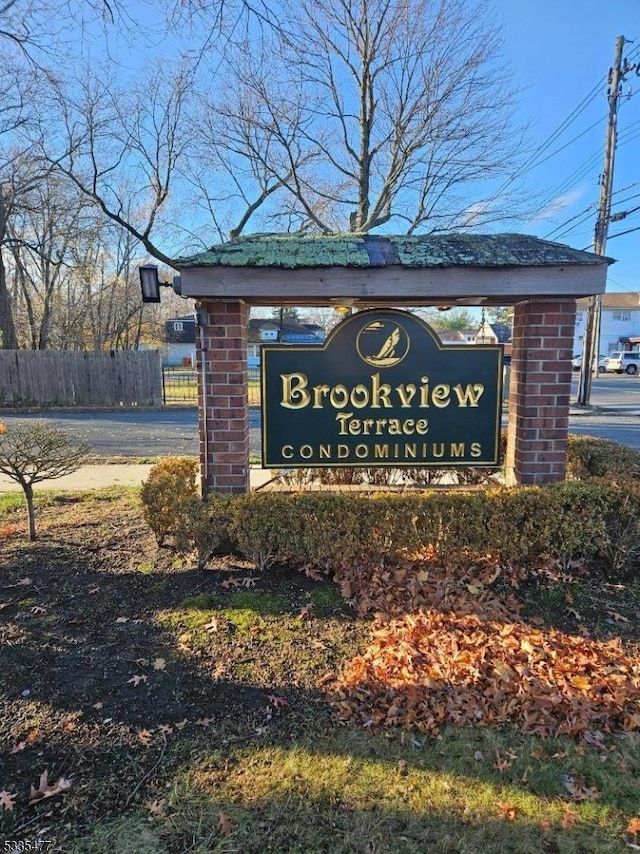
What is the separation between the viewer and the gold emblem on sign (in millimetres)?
3719

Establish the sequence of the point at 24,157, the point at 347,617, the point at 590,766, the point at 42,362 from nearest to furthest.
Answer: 1. the point at 590,766
2. the point at 347,617
3. the point at 24,157
4. the point at 42,362

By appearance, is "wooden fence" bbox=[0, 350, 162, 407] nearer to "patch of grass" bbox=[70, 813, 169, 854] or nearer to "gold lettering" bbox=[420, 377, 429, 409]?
"gold lettering" bbox=[420, 377, 429, 409]

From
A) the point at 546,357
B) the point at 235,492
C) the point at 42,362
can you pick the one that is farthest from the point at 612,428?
the point at 42,362

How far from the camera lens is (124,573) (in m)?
3.58

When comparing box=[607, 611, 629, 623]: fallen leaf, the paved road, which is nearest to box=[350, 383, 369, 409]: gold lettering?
box=[607, 611, 629, 623]: fallen leaf

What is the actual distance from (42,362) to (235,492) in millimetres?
16545

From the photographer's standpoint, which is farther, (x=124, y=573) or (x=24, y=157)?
(x=24, y=157)

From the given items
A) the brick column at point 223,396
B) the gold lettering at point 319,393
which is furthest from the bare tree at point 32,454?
the gold lettering at point 319,393

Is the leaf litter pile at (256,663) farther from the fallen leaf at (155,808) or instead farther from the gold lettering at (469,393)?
the gold lettering at (469,393)

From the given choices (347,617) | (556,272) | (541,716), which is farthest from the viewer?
(556,272)

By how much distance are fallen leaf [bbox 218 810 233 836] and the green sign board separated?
2357 millimetres

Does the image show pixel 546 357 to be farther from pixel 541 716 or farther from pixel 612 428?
pixel 612 428

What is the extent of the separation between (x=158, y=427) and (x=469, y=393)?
1045cm

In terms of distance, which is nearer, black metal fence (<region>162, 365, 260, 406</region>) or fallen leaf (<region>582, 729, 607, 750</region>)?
fallen leaf (<region>582, 729, 607, 750</region>)
